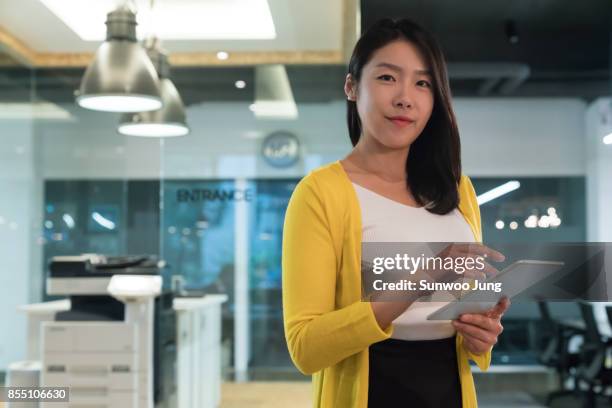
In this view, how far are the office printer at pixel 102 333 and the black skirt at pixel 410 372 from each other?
2.00m

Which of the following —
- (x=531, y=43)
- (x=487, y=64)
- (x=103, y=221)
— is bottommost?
(x=103, y=221)

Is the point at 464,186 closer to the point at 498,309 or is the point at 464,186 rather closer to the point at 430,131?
the point at 430,131

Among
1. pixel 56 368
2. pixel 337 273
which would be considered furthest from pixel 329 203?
pixel 56 368

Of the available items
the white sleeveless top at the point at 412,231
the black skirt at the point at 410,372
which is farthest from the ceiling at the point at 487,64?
the black skirt at the point at 410,372

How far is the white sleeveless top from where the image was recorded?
36.7 inches

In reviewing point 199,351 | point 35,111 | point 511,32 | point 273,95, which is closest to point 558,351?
point 511,32

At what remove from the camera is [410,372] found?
3.16 ft

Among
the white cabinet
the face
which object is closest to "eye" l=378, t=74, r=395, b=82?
the face

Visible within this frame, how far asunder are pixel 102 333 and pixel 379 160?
2136 millimetres

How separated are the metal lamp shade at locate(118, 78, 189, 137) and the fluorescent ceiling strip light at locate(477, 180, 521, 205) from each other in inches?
64.3

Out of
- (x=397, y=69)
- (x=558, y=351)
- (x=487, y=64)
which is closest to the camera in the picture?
(x=397, y=69)

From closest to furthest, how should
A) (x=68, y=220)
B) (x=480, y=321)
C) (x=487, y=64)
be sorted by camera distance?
(x=480, y=321) → (x=487, y=64) → (x=68, y=220)

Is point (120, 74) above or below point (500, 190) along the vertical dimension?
above

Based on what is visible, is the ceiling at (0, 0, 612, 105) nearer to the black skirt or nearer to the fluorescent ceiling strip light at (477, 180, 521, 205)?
the fluorescent ceiling strip light at (477, 180, 521, 205)
